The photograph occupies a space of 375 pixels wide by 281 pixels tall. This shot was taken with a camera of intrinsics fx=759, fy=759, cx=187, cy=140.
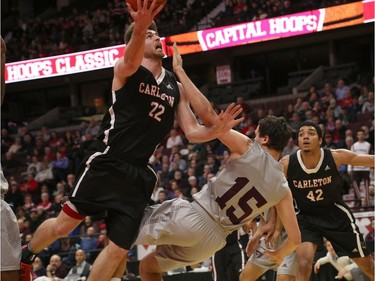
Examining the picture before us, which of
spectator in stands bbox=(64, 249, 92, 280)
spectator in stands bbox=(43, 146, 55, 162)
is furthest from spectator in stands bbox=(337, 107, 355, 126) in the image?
spectator in stands bbox=(43, 146, 55, 162)

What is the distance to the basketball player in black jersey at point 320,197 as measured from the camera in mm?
7707

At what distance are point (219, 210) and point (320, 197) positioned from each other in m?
2.23

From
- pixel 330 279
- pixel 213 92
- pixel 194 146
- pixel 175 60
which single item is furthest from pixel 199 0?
pixel 175 60

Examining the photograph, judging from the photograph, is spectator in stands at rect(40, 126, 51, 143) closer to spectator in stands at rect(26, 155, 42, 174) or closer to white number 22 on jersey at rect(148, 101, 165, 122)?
spectator in stands at rect(26, 155, 42, 174)

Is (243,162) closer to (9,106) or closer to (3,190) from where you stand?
Result: (3,190)

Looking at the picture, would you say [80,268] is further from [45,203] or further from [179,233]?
[179,233]

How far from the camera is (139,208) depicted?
216 inches

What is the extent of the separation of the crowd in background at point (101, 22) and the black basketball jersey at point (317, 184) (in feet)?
42.9

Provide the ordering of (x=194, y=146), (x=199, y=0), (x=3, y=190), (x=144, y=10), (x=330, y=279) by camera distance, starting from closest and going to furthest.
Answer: (x=3, y=190)
(x=144, y=10)
(x=330, y=279)
(x=194, y=146)
(x=199, y=0)

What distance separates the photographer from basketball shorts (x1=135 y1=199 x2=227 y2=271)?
5645 millimetres

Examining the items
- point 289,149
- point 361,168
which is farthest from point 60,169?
point 361,168

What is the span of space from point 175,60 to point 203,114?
1.70ft

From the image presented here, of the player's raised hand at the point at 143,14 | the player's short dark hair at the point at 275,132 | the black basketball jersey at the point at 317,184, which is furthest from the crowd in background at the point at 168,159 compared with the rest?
the player's raised hand at the point at 143,14

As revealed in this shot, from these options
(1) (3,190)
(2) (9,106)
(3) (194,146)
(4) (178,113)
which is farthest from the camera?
(2) (9,106)
